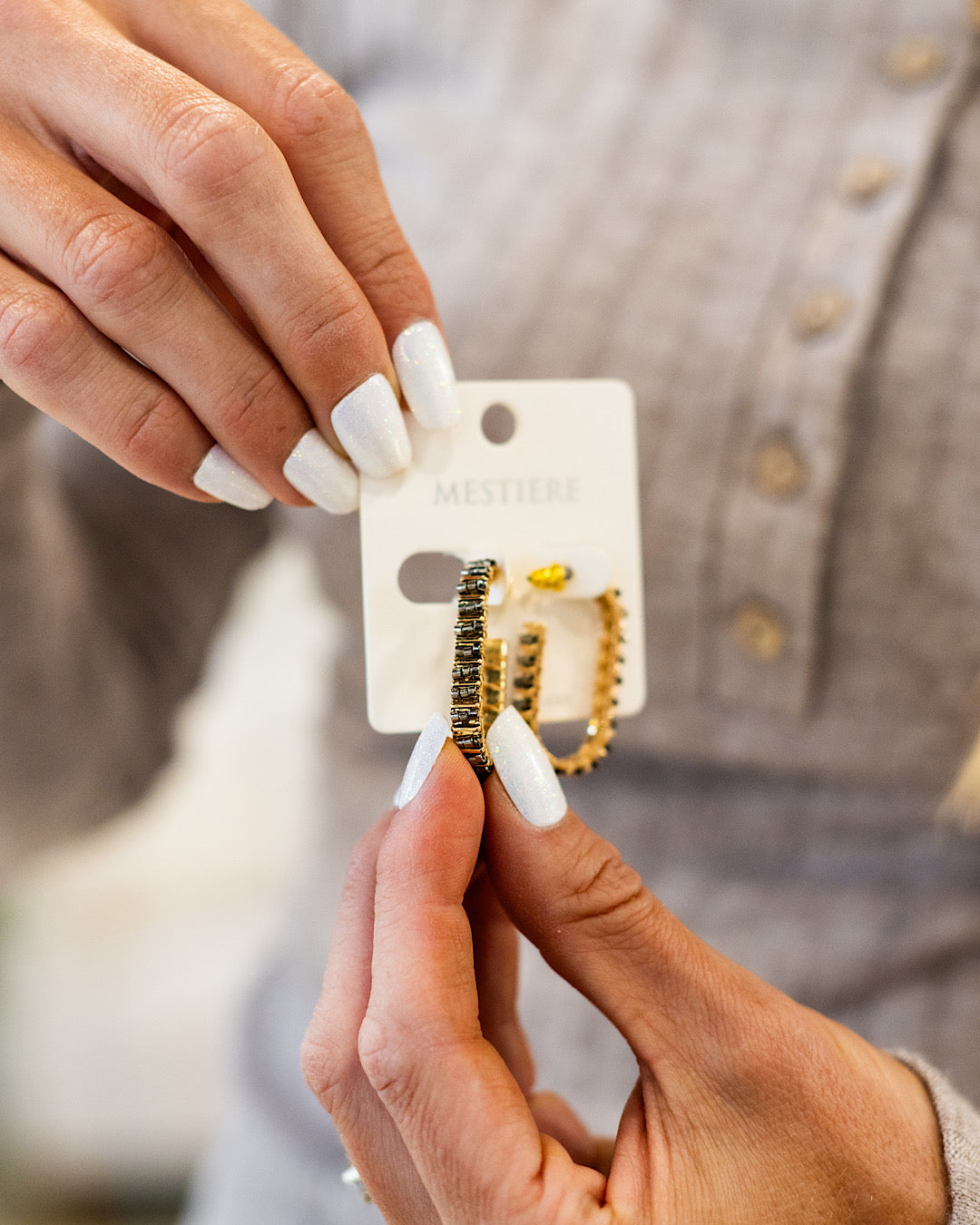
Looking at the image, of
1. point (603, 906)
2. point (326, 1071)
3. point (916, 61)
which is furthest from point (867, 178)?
point (326, 1071)

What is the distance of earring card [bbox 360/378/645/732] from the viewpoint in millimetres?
449

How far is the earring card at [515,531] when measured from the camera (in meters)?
0.45

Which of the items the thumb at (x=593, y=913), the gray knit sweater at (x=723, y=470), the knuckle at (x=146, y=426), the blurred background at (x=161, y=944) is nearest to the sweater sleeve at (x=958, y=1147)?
the thumb at (x=593, y=913)

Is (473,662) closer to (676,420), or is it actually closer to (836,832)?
(676,420)

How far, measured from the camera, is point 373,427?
0.41 metres

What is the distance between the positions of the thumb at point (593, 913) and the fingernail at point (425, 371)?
5.9 inches

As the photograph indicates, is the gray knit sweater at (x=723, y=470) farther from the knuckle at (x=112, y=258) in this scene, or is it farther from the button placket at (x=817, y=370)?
the knuckle at (x=112, y=258)

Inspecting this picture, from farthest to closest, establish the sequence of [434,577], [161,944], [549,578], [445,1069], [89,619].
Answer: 1. [161,944]
2. [89,619]
3. [434,577]
4. [549,578]
5. [445,1069]

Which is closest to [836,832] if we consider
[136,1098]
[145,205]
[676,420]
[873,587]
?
[873,587]

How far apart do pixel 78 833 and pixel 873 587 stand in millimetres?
666

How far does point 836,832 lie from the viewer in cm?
71

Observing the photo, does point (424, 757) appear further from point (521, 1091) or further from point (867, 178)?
point (867, 178)

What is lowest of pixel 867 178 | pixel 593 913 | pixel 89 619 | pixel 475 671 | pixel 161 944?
pixel 161 944

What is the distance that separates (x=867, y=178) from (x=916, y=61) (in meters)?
0.09
